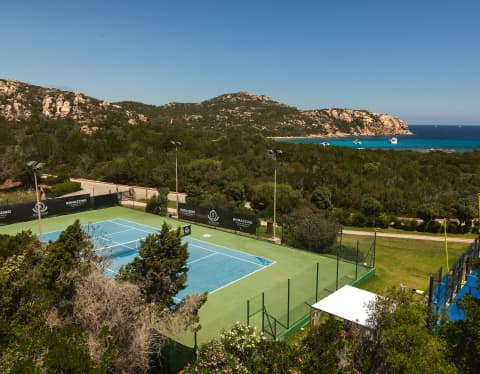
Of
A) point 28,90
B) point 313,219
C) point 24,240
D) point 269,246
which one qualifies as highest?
point 28,90

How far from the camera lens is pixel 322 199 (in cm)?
3912

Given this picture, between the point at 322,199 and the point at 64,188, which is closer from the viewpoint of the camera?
the point at 322,199

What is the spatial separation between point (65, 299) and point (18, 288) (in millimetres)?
1234

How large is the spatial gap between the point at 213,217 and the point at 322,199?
1413 cm

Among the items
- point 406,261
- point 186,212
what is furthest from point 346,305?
point 186,212

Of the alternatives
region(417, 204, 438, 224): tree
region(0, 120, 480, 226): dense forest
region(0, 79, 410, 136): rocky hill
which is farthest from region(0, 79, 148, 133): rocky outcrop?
region(417, 204, 438, 224): tree

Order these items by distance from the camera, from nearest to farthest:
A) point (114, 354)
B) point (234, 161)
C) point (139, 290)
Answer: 1. point (114, 354)
2. point (139, 290)
3. point (234, 161)

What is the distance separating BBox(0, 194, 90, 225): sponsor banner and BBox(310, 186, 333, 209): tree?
22750mm

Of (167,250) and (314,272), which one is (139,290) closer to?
(167,250)

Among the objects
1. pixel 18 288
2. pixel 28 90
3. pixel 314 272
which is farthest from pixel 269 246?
pixel 28 90

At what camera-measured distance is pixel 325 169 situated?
49.1 m

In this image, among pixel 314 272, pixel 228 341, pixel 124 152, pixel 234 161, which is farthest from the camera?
pixel 124 152

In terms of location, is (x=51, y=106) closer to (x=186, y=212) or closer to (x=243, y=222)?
(x=186, y=212)

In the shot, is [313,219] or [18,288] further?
[313,219]
